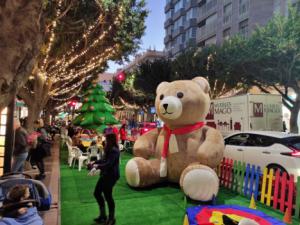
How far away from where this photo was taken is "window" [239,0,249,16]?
3663cm

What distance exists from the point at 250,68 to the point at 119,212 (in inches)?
762

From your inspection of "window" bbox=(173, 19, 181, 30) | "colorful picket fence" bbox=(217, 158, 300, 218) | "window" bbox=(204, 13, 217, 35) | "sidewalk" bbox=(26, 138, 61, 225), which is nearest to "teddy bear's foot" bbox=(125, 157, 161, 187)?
"sidewalk" bbox=(26, 138, 61, 225)

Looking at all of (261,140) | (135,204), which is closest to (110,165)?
(135,204)

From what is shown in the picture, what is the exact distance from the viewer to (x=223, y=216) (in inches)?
185

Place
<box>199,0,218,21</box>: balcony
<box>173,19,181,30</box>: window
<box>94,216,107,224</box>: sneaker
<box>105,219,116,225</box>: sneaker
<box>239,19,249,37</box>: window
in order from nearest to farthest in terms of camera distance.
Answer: <box>105,219,116,225</box>: sneaker, <box>94,216,107,224</box>: sneaker, <box>239,19,249,37</box>: window, <box>199,0,218,21</box>: balcony, <box>173,19,181,30</box>: window

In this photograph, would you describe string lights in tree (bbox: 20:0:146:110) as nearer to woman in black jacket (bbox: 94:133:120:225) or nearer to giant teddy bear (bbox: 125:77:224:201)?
giant teddy bear (bbox: 125:77:224:201)

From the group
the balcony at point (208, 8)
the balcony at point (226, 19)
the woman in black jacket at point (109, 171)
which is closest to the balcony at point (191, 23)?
the balcony at point (208, 8)

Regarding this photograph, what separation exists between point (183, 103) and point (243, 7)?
107 ft

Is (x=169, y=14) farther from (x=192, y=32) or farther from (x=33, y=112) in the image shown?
(x=33, y=112)

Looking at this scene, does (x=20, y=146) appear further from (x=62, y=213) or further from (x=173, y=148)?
(x=173, y=148)

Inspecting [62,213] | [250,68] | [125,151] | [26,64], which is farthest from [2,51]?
[250,68]

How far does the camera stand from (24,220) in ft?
12.5

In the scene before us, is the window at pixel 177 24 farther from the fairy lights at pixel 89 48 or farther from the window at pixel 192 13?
the fairy lights at pixel 89 48

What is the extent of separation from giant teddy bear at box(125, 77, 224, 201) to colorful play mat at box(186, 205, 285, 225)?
240 centimetres
